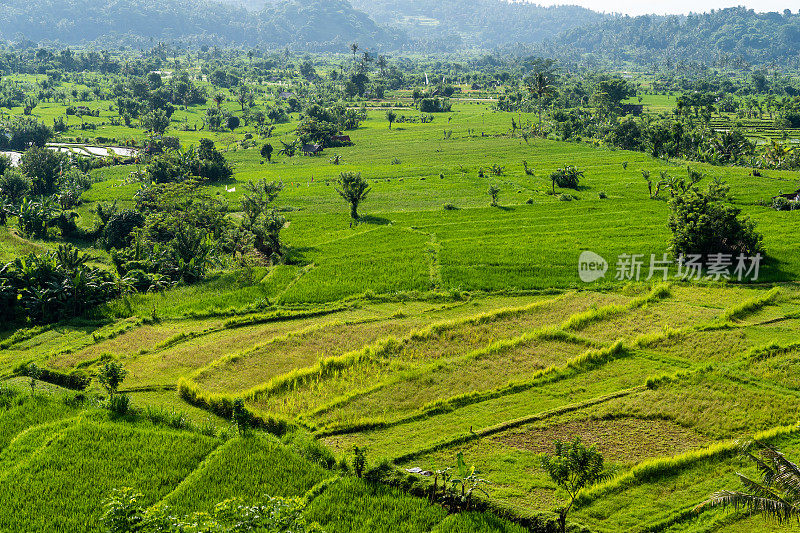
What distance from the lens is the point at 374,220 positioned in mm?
48969

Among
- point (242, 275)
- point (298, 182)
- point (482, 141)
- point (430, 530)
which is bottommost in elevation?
point (430, 530)

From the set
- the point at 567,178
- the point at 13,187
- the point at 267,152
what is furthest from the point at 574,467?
the point at 267,152

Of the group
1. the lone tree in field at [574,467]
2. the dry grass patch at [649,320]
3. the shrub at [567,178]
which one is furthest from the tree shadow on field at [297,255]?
the shrub at [567,178]

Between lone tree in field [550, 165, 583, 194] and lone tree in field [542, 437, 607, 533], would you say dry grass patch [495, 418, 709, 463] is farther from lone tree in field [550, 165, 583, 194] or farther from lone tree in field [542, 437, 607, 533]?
lone tree in field [550, 165, 583, 194]

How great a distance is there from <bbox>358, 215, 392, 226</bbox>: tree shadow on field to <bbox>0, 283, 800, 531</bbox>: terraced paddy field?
15774 mm

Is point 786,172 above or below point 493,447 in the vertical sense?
above

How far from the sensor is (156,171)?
5931 cm

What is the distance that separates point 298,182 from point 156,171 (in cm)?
1431

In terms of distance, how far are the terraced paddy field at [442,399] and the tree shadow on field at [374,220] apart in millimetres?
15774

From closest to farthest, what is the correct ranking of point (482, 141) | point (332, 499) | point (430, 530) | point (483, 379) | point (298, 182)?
point (430, 530), point (332, 499), point (483, 379), point (298, 182), point (482, 141)

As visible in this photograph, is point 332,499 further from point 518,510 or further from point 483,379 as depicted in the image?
point 483,379

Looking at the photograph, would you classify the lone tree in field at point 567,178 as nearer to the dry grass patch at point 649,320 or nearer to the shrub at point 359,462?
the dry grass patch at point 649,320

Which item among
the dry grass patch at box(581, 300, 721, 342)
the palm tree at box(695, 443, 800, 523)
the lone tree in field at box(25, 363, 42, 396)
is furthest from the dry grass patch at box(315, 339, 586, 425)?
the lone tree in field at box(25, 363, 42, 396)

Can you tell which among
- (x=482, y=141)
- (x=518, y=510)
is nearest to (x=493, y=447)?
(x=518, y=510)
